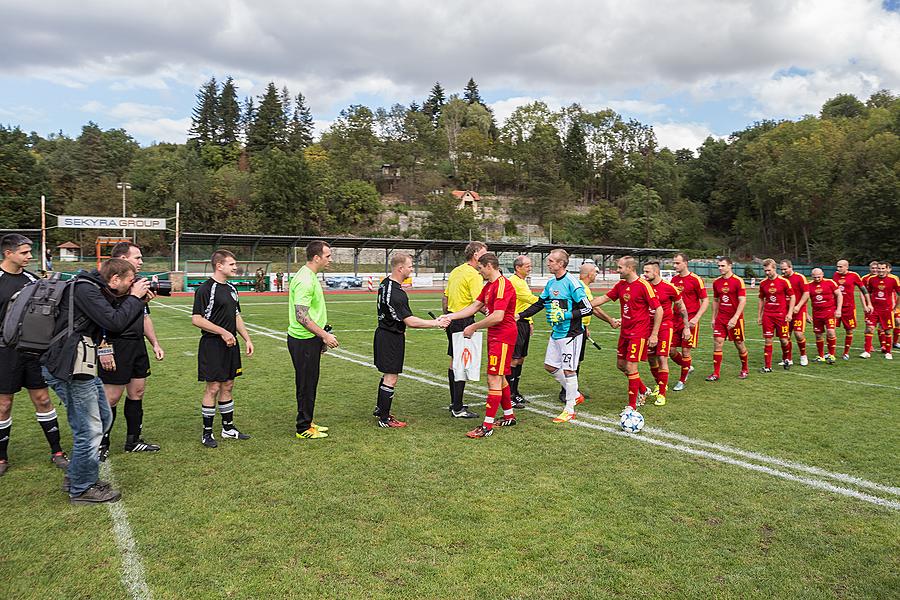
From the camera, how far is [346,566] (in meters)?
3.71

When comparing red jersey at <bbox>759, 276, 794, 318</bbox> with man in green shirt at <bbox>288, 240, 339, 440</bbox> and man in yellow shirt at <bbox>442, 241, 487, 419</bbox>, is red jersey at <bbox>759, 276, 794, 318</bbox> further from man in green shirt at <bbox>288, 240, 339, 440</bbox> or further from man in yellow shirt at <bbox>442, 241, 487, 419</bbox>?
man in green shirt at <bbox>288, 240, 339, 440</bbox>

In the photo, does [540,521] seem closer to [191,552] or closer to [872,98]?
[191,552]

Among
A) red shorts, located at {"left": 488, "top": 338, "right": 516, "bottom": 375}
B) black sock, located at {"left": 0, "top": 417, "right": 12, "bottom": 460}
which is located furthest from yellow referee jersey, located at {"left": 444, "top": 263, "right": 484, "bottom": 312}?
black sock, located at {"left": 0, "top": 417, "right": 12, "bottom": 460}

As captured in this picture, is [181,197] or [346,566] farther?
[181,197]

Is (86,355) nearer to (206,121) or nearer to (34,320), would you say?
(34,320)

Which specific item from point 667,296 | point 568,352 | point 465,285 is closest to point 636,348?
point 568,352

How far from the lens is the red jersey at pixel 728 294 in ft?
34.2

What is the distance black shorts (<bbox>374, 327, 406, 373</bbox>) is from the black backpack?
10.8ft

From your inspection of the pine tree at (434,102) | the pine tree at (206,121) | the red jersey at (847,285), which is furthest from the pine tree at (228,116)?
the red jersey at (847,285)

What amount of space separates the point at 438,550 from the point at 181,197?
246 feet

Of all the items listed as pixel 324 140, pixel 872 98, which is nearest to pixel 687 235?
pixel 872 98

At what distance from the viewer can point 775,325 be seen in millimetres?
11391

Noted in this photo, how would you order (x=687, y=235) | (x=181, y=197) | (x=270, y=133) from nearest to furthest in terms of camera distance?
(x=181, y=197)
(x=687, y=235)
(x=270, y=133)

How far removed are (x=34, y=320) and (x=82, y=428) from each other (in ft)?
3.08
